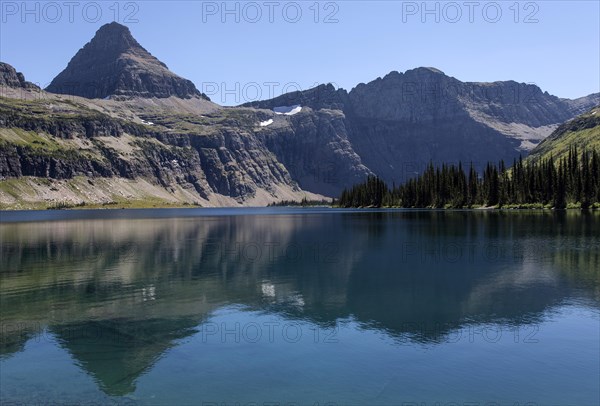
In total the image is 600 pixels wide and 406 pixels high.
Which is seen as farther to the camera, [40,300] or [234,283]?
[234,283]

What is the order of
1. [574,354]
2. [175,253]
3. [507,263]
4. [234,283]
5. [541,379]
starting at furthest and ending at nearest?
[175,253]
[507,263]
[234,283]
[574,354]
[541,379]

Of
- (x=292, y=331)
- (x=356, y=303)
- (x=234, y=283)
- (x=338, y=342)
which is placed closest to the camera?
(x=338, y=342)

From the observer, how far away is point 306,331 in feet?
102

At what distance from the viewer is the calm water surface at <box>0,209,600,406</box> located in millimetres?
21422

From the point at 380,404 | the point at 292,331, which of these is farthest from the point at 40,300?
the point at 380,404

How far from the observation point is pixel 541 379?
22.2 meters

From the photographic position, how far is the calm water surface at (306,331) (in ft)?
70.3

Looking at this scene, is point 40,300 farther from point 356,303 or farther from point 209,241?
point 209,241

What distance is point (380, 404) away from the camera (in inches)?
784

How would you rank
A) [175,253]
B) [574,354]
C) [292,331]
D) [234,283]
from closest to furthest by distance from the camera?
1. [574,354]
2. [292,331]
3. [234,283]
4. [175,253]

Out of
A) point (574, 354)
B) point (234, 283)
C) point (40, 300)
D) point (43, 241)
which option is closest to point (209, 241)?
point (43, 241)

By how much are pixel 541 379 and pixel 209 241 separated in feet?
266

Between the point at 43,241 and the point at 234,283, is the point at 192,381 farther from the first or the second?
the point at 43,241

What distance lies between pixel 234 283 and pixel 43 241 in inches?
2598
